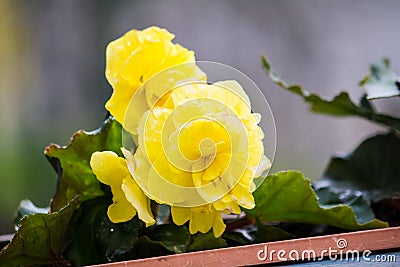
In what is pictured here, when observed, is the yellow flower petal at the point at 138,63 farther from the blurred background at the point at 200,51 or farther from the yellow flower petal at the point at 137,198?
the blurred background at the point at 200,51

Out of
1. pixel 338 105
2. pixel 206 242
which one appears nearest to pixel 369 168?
pixel 338 105

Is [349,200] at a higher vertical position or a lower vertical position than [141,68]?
lower

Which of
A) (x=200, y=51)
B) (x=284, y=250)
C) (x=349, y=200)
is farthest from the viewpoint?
(x=200, y=51)

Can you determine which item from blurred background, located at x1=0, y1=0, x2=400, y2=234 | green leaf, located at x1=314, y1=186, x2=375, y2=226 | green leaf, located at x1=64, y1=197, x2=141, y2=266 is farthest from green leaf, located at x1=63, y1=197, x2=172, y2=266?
blurred background, located at x1=0, y1=0, x2=400, y2=234

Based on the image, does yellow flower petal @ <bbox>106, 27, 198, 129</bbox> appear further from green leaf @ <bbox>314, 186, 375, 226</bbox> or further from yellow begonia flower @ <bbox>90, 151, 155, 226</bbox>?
green leaf @ <bbox>314, 186, 375, 226</bbox>

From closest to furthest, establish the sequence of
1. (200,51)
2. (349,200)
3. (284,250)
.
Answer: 1. (284,250)
2. (349,200)
3. (200,51)

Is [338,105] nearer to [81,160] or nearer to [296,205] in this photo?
[296,205]

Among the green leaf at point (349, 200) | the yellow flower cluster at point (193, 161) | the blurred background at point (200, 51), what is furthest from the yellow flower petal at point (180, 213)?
the blurred background at point (200, 51)

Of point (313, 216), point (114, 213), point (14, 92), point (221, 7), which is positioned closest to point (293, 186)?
point (313, 216)
